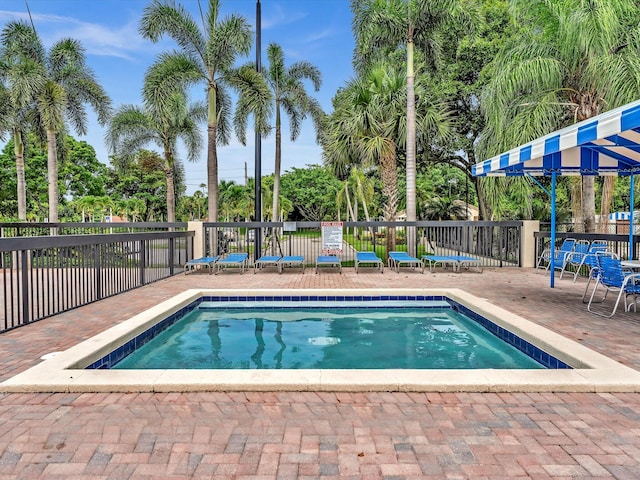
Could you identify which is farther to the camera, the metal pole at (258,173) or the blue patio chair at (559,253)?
the metal pole at (258,173)

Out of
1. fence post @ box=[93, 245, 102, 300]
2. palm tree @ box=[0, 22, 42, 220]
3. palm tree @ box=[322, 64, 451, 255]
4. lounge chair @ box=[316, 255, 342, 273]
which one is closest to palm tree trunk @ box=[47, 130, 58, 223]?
palm tree @ box=[0, 22, 42, 220]

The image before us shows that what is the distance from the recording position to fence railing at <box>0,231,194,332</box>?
5312 mm

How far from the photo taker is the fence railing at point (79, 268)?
209 inches

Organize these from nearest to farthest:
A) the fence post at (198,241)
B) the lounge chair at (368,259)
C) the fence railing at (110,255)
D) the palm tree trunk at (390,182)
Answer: the fence railing at (110,255) < the lounge chair at (368,259) < the fence post at (198,241) < the palm tree trunk at (390,182)

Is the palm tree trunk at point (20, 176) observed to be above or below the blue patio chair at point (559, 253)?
above

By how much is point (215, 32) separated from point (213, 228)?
6826mm

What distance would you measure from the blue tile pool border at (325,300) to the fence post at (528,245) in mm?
5593

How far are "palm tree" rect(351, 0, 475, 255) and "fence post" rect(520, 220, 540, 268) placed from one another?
9.83ft

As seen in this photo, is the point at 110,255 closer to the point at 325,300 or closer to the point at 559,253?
the point at 325,300

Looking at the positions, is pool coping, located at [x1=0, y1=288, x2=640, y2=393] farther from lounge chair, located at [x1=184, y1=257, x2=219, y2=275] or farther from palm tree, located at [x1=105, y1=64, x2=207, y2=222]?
palm tree, located at [x1=105, y1=64, x2=207, y2=222]

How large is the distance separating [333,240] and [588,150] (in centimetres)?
608

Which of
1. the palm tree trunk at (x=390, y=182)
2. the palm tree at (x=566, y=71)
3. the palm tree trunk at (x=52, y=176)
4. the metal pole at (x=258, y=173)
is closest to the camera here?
the palm tree at (x=566, y=71)

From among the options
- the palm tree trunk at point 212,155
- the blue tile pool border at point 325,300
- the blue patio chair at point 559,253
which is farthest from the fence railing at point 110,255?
the palm tree trunk at point 212,155

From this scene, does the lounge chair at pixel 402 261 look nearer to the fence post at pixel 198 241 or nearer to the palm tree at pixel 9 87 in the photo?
the fence post at pixel 198 241
